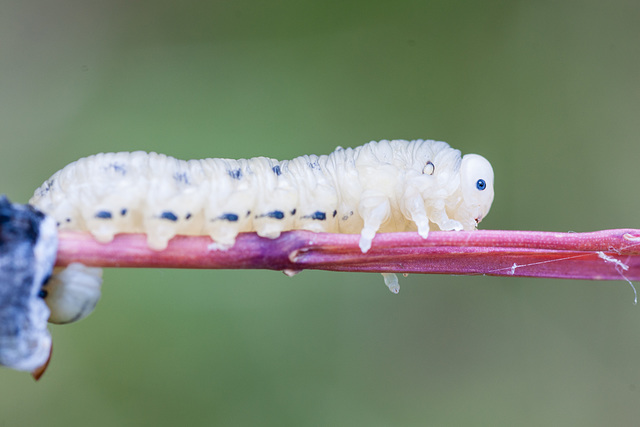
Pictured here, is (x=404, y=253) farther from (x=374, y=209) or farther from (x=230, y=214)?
(x=230, y=214)

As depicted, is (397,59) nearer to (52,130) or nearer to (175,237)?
(52,130)

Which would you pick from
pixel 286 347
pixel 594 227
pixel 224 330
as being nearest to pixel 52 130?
pixel 224 330

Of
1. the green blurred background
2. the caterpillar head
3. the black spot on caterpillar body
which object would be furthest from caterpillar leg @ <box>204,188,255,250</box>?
the green blurred background

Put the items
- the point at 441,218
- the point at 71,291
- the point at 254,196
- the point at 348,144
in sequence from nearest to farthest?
1. the point at 71,291
2. the point at 254,196
3. the point at 441,218
4. the point at 348,144

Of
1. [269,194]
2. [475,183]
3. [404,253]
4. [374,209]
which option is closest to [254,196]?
[269,194]

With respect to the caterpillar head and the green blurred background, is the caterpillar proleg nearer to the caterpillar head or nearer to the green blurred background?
the caterpillar head

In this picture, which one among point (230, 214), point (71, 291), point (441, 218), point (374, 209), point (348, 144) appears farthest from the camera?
point (348, 144)

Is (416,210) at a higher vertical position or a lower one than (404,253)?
higher
